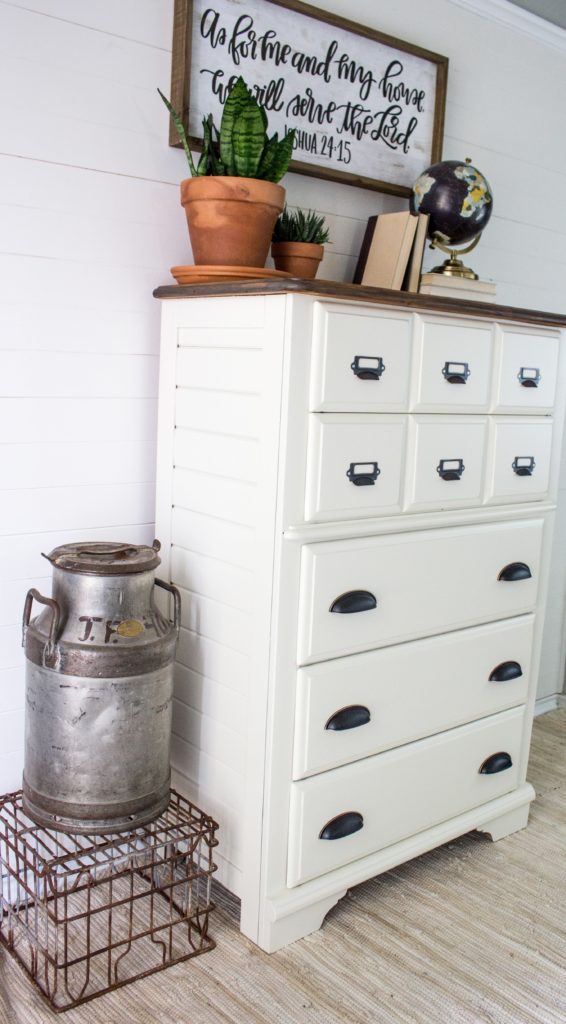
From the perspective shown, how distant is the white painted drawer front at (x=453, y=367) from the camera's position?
1.93 m

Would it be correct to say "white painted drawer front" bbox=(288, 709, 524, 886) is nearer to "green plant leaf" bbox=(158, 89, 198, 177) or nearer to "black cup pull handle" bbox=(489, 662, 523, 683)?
"black cup pull handle" bbox=(489, 662, 523, 683)

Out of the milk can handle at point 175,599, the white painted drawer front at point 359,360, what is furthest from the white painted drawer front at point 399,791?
the white painted drawer front at point 359,360

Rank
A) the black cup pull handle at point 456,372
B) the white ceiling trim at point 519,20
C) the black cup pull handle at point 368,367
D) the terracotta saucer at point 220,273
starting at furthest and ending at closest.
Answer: the white ceiling trim at point 519,20
the black cup pull handle at point 456,372
the terracotta saucer at point 220,273
the black cup pull handle at point 368,367

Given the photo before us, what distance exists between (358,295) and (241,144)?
425 millimetres

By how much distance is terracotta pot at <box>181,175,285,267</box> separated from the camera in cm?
186

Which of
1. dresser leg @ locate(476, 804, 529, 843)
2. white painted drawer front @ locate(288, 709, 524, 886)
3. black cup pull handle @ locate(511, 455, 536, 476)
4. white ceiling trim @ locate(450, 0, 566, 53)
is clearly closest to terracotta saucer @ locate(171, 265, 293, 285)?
black cup pull handle @ locate(511, 455, 536, 476)

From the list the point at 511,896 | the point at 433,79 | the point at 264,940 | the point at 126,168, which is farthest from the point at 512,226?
the point at 264,940

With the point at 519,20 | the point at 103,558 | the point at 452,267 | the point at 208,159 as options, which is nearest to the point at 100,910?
the point at 103,558

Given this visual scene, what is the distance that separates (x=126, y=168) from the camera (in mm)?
1976

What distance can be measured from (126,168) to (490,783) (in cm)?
167

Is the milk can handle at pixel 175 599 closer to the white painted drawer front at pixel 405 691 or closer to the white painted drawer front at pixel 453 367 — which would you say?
the white painted drawer front at pixel 405 691

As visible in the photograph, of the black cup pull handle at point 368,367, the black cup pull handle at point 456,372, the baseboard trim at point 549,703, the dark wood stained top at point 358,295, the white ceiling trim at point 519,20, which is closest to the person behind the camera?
the dark wood stained top at point 358,295

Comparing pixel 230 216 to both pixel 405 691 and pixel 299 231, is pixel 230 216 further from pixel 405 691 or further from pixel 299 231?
pixel 405 691

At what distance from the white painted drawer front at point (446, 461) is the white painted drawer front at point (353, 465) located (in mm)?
52
